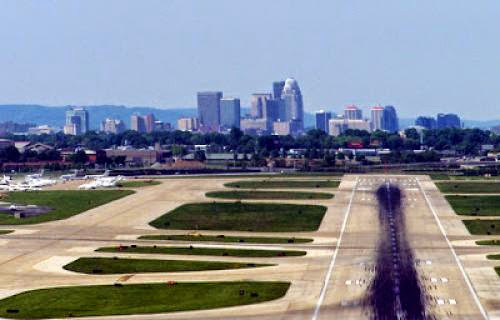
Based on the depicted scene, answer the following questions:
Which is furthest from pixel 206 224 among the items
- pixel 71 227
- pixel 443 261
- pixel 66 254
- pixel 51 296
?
pixel 51 296

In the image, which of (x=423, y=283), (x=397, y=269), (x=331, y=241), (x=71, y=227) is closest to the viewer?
(x=423, y=283)

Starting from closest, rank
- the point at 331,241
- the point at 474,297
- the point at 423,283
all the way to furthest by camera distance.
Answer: the point at 474,297, the point at 423,283, the point at 331,241

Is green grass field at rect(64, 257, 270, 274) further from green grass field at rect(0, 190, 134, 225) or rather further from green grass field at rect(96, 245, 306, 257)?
green grass field at rect(0, 190, 134, 225)

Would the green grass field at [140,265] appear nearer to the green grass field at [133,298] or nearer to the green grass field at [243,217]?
the green grass field at [133,298]

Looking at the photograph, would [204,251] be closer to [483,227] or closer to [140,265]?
[140,265]

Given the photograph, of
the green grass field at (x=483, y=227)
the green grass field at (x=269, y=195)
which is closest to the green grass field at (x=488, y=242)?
the green grass field at (x=483, y=227)

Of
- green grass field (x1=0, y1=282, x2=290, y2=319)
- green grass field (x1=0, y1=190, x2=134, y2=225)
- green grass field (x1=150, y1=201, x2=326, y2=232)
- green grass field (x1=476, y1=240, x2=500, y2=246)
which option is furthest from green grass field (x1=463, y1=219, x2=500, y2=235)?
green grass field (x1=0, y1=190, x2=134, y2=225)

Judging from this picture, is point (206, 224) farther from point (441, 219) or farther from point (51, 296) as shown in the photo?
point (51, 296)

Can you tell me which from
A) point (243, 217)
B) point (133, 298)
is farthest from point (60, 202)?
point (133, 298)
